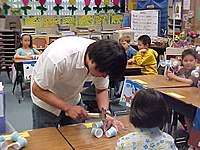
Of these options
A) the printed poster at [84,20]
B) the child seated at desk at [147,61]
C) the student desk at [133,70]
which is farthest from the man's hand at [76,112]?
the printed poster at [84,20]

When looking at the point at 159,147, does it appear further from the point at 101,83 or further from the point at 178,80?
the point at 178,80

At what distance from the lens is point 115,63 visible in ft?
4.97

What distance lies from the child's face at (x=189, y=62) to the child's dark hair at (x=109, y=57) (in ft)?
6.67

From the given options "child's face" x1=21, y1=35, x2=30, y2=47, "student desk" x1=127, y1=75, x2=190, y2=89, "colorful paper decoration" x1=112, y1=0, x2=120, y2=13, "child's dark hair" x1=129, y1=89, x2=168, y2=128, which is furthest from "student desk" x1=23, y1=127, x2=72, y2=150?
"colorful paper decoration" x1=112, y1=0, x2=120, y2=13

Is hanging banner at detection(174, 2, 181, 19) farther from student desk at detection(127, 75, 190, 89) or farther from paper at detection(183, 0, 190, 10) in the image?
student desk at detection(127, 75, 190, 89)

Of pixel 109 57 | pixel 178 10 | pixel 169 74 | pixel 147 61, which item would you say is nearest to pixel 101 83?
pixel 109 57

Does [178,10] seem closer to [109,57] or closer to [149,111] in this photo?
[109,57]

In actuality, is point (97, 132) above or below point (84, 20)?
below

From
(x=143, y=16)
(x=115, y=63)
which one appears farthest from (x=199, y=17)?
(x=115, y=63)

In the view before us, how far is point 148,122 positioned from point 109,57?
0.39 metres

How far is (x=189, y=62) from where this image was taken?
134 inches

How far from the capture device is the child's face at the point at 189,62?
11.2 feet

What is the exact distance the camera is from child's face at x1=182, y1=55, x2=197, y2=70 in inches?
134

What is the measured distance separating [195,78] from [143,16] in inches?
173
